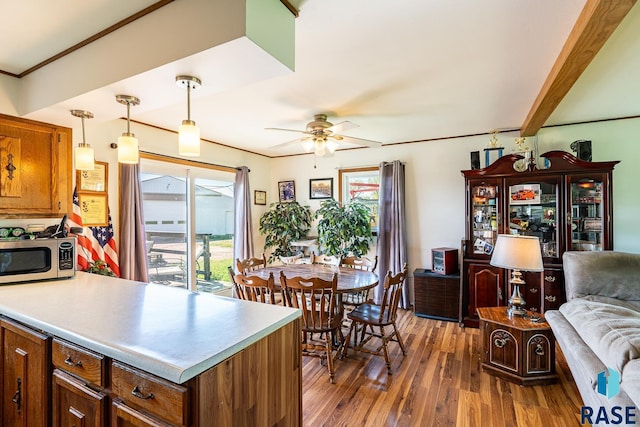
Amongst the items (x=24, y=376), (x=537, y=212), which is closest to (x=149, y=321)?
(x=24, y=376)

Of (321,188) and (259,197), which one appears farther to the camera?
(259,197)

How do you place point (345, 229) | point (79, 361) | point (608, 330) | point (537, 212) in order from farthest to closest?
point (345, 229) → point (537, 212) → point (608, 330) → point (79, 361)

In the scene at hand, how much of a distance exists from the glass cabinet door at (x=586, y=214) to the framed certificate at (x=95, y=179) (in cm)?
491

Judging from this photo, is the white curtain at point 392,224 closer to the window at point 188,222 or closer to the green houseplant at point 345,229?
the green houseplant at point 345,229

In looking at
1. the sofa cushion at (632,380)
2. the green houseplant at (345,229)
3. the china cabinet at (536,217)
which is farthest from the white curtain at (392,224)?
the sofa cushion at (632,380)

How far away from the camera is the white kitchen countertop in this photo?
3.43 ft

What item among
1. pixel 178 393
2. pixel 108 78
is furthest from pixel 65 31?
pixel 178 393

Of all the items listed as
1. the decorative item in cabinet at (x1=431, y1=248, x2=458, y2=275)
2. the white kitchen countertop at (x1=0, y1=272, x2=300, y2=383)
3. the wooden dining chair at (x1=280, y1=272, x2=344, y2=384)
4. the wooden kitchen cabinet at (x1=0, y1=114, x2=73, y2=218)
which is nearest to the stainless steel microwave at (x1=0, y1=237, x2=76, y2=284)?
the white kitchen countertop at (x1=0, y1=272, x2=300, y2=383)

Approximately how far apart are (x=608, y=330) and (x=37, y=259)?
11.4 feet

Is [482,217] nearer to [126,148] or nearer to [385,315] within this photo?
[385,315]

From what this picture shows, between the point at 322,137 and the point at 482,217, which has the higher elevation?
the point at 322,137

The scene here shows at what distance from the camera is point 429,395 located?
229 cm

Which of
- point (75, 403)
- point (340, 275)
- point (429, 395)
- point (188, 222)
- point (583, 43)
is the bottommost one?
point (429, 395)

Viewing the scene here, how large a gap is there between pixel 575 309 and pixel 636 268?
1.38m
